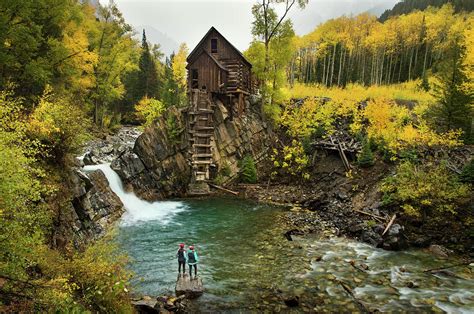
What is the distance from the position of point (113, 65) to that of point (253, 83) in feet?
64.9

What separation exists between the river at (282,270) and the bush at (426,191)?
3.29 meters

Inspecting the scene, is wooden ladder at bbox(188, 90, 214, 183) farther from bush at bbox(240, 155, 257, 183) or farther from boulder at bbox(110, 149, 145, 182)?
boulder at bbox(110, 149, 145, 182)

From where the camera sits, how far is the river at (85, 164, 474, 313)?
11.7m

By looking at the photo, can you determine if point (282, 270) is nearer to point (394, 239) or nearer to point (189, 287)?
point (189, 287)

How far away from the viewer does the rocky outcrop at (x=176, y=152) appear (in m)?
27.6

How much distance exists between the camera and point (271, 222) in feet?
71.1

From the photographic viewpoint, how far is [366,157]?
25688 millimetres

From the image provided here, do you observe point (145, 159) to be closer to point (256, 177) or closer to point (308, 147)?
point (256, 177)

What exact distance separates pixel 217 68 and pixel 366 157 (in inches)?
728

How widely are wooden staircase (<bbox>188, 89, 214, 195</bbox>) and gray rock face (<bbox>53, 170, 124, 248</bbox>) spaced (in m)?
8.37

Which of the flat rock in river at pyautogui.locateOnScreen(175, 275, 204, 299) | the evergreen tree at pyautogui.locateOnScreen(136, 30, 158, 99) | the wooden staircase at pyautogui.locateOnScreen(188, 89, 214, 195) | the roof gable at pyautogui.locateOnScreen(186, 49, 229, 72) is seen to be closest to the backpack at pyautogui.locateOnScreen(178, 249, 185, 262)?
the flat rock in river at pyautogui.locateOnScreen(175, 275, 204, 299)

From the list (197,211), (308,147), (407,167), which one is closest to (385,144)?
(407,167)

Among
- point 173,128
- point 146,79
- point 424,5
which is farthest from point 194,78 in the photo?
point 424,5

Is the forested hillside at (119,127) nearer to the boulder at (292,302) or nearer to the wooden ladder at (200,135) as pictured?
the wooden ladder at (200,135)
